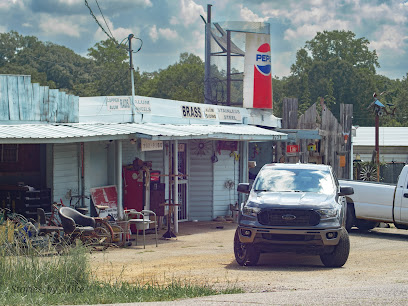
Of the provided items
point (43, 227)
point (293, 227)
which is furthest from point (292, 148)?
point (293, 227)

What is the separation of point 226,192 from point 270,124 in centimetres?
442

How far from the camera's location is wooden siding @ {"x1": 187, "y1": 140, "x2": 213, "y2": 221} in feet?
71.4

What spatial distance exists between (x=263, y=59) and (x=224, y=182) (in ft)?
19.9

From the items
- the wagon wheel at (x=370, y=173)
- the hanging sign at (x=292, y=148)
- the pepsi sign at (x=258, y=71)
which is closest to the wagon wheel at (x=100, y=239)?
the hanging sign at (x=292, y=148)

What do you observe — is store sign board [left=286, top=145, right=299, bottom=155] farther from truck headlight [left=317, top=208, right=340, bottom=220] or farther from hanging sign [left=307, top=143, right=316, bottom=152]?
truck headlight [left=317, top=208, right=340, bottom=220]

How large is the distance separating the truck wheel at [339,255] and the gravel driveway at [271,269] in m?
0.16

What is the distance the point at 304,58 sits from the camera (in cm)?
8975

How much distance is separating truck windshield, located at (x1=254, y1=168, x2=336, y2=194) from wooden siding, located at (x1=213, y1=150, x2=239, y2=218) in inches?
320

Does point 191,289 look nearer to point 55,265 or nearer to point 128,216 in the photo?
point 55,265

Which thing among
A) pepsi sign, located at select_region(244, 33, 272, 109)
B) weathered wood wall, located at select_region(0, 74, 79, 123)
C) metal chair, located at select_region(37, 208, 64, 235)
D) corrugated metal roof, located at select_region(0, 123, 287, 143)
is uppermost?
pepsi sign, located at select_region(244, 33, 272, 109)

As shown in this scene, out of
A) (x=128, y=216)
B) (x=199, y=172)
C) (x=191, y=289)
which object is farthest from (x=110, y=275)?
(x=199, y=172)

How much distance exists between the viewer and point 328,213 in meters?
12.1

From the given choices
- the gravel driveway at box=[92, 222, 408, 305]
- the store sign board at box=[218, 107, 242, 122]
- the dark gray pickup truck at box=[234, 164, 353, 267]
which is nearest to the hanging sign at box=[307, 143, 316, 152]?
the store sign board at box=[218, 107, 242, 122]

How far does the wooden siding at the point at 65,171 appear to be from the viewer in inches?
632
